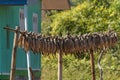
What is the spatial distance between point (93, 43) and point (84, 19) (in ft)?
83.3

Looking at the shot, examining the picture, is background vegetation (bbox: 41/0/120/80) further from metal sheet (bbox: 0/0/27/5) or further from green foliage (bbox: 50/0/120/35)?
metal sheet (bbox: 0/0/27/5)

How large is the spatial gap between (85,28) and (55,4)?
11456mm

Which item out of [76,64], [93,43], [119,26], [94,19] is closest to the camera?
[93,43]

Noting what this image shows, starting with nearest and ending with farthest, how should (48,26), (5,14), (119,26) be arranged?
(5,14)
(119,26)
(48,26)

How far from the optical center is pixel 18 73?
22.8 metres

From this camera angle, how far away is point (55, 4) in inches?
1159

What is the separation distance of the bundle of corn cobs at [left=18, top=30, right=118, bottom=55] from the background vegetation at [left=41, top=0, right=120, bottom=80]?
33.4 ft

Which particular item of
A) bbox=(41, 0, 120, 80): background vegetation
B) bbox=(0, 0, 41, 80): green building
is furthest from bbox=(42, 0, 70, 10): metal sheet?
bbox=(0, 0, 41, 80): green building

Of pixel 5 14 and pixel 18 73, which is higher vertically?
pixel 5 14

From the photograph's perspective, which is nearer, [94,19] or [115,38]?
[115,38]

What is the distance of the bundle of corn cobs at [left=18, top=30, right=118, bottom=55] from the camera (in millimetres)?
15516

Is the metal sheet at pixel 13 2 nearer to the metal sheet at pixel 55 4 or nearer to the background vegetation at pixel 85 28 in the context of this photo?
the background vegetation at pixel 85 28

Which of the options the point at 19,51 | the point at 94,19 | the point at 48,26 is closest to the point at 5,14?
the point at 19,51

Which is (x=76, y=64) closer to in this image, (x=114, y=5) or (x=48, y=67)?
(x=48, y=67)
